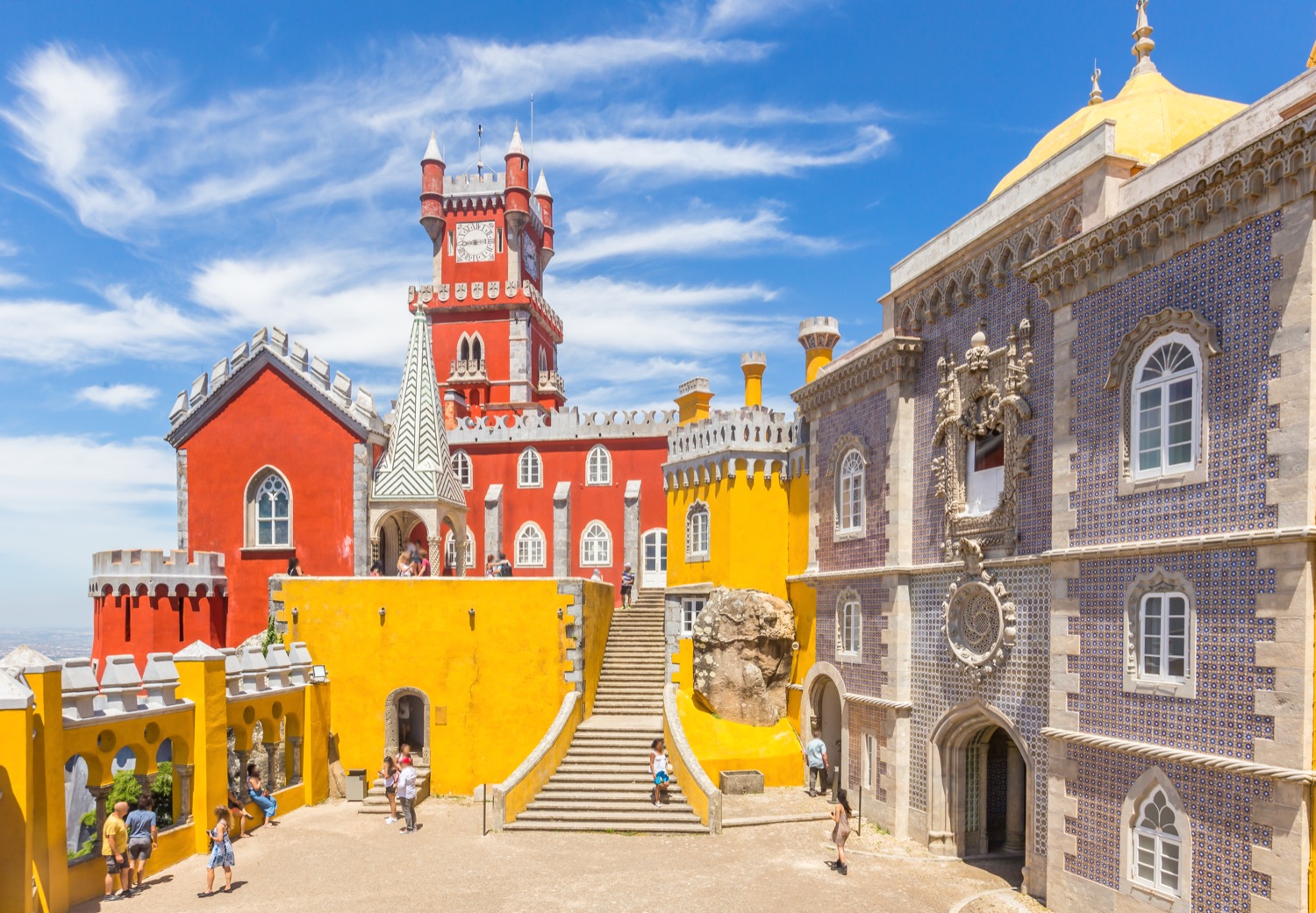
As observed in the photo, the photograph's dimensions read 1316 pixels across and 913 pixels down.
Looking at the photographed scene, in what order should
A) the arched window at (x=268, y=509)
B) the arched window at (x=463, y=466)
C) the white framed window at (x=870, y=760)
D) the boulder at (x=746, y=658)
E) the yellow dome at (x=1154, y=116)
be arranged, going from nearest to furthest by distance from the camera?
1. the yellow dome at (x=1154, y=116)
2. the white framed window at (x=870, y=760)
3. the boulder at (x=746, y=658)
4. the arched window at (x=268, y=509)
5. the arched window at (x=463, y=466)

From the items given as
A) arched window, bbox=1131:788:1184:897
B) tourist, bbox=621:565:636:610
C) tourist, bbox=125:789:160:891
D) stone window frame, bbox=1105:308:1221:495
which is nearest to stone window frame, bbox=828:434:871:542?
stone window frame, bbox=1105:308:1221:495

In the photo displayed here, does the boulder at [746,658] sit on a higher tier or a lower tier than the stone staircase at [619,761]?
higher

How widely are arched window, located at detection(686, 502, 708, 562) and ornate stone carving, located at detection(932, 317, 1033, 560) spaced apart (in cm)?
915

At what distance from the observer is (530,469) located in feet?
108

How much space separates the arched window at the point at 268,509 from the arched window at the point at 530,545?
9510 mm

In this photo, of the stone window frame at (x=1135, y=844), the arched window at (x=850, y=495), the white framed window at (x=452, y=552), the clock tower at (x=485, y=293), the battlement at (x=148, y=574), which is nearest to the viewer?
the stone window frame at (x=1135, y=844)

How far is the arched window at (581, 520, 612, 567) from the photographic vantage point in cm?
3244

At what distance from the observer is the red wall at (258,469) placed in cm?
2448

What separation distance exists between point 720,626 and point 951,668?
7.13 metres

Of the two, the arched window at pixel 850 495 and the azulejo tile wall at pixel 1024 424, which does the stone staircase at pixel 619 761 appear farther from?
the azulejo tile wall at pixel 1024 424

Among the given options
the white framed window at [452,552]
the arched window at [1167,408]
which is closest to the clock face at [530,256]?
the white framed window at [452,552]

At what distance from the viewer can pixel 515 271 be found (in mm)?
38250

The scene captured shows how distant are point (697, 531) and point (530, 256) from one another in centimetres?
2012

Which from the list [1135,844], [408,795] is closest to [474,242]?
[408,795]
